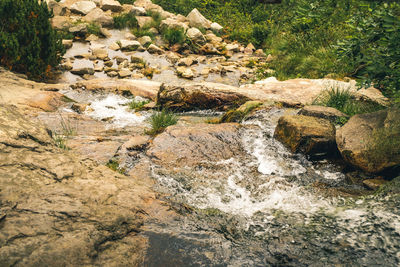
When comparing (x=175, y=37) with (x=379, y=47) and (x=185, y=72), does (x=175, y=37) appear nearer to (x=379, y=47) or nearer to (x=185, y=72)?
(x=185, y=72)

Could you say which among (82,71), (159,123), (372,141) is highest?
(372,141)


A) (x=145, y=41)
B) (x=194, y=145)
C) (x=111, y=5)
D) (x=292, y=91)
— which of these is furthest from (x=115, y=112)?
(x=111, y=5)

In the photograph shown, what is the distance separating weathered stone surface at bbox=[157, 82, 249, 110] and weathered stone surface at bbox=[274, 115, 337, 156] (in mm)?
2530

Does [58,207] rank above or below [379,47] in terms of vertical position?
below

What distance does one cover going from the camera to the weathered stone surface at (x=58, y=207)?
6.36 ft

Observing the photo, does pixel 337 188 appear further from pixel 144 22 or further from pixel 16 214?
pixel 144 22

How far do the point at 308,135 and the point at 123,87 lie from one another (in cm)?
593

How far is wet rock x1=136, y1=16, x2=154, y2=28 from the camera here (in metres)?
15.9

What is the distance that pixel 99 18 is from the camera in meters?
15.5

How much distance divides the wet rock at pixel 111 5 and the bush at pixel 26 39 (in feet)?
25.7

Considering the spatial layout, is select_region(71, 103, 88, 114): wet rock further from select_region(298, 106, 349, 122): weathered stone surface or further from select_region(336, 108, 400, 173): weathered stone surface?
select_region(336, 108, 400, 173): weathered stone surface

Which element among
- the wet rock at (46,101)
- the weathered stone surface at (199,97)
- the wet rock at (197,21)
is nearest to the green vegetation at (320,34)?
the wet rock at (197,21)

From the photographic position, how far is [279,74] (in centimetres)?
1079

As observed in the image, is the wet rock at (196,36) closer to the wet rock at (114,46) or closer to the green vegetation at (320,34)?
the green vegetation at (320,34)
